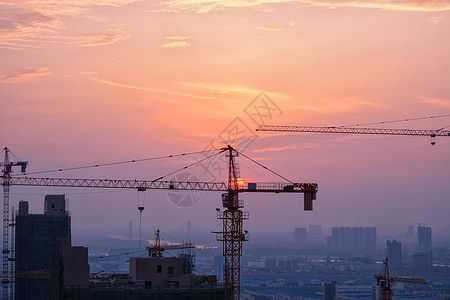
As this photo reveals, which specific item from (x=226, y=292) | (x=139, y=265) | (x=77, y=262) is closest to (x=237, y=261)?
(x=226, y=292)

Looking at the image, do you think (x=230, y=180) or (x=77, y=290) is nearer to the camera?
(x=77, y=290)

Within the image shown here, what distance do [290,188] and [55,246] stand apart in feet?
184

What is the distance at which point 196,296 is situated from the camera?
133625mm

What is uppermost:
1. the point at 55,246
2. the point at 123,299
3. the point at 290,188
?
the point at 290,188

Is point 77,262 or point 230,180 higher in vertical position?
point 230,180

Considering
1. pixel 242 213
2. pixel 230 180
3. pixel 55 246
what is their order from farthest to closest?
pixel 230 180 → pixel 242 213 → pixel 55 246

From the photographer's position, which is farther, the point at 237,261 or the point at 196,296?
the point at 237,261

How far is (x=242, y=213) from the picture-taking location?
150250mm

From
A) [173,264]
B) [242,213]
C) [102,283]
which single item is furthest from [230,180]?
[102,283]

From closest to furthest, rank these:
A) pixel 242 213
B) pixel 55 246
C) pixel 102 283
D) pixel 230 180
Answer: pixel 55 246, pixel 102 283, pixel 242 213, pixel 230 180

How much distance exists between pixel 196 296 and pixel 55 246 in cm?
2413

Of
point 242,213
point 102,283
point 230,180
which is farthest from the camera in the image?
point 230,180

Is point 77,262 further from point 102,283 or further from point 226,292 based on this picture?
point 226,292

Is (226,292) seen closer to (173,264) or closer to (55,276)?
(173,264)
